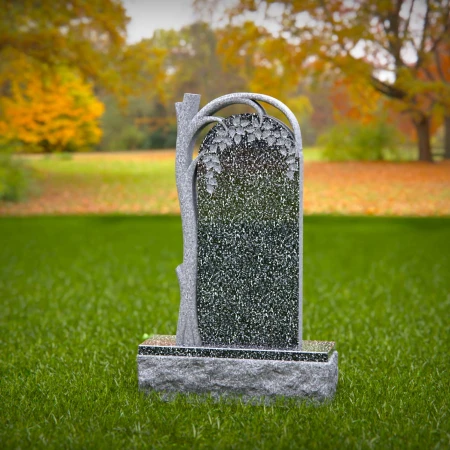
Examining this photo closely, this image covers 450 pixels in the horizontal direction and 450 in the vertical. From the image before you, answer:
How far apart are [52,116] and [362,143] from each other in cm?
1286

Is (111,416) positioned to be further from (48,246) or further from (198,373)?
(48,246)

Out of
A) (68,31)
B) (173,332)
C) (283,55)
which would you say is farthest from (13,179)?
(173,332)

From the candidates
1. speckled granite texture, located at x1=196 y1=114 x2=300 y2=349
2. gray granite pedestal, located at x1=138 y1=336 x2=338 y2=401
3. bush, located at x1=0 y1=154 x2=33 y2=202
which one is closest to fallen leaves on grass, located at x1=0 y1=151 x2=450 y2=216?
bush, located at x1=0 y1=154 x2=33 y2=202

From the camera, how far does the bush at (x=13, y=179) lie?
19453mm

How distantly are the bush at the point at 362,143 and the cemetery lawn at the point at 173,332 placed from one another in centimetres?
1306

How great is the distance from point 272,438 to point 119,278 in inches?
241

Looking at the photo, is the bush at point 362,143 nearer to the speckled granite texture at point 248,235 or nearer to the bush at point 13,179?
the bush at point 13,179

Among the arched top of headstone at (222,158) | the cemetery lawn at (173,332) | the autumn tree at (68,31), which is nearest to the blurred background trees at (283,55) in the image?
the autumn tree at (68,31)

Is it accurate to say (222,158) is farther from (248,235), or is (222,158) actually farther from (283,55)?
(283,55)

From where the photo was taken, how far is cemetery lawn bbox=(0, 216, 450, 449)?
3980 millimetres

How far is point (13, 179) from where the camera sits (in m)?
19.5

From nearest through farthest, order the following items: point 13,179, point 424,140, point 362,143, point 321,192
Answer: point 13,179 < point 321,192 < point 424,140 < point 362,143

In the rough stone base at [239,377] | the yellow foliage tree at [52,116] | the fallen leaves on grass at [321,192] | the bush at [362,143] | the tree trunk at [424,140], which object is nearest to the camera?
the rough stone base at [239,377]

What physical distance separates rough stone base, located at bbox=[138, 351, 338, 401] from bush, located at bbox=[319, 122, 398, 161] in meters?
22.5
